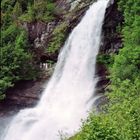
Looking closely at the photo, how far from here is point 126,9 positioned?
1153 inches

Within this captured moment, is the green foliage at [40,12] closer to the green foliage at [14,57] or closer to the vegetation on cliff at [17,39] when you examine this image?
the vegetation on cliff at [17,39]

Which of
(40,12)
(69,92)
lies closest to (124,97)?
(69,92)

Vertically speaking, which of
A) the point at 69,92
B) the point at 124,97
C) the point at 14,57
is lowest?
the point at 69,92

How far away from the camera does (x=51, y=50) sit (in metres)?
32.7

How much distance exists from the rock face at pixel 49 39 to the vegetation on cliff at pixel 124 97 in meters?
0.91

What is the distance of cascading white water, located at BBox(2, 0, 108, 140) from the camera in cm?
2650

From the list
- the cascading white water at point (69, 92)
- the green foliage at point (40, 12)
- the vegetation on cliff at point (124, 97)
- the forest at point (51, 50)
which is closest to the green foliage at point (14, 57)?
the forest at point (51, 50)

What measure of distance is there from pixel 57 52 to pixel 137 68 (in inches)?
298

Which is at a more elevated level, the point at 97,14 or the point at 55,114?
the point at 97,14

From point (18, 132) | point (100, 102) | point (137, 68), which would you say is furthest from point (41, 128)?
point (137, 68)

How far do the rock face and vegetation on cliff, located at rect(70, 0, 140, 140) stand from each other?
91cm

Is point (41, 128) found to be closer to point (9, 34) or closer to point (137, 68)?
point (137, 68)

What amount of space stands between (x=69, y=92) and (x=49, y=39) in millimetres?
4708

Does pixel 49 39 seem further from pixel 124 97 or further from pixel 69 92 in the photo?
pixel 124 97
